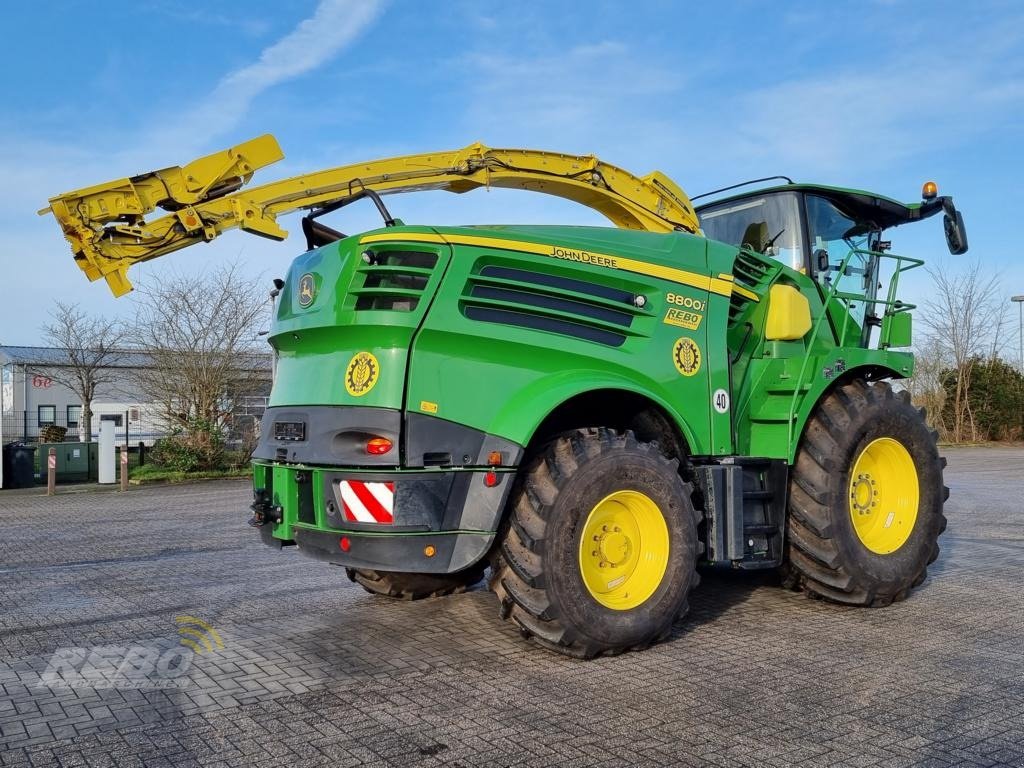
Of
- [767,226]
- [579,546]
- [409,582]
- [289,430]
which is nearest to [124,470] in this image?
[409,582]

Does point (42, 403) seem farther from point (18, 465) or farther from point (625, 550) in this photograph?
point (625, 550)

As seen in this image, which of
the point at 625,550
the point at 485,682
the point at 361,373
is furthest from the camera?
the point at 625,550

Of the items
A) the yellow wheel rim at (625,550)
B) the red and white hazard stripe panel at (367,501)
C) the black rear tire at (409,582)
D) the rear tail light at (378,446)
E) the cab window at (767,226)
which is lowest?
the black rear tire at (409,582)

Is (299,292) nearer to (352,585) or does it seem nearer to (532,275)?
(532,275)

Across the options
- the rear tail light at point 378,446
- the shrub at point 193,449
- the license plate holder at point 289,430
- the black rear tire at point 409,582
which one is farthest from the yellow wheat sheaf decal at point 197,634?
the shrub at point 193,449

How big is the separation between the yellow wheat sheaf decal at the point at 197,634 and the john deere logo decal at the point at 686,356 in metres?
3.21

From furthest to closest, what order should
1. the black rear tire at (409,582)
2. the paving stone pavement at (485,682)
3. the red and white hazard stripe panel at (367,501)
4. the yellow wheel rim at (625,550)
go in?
1. the black rear tire at (409,582)
2. the yellow wheel rim at (625,550)
3. the red and white hazard stripe panel at (367,501)
4. the paving stone pavement at (485,682)

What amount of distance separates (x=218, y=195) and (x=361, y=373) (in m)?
2.63

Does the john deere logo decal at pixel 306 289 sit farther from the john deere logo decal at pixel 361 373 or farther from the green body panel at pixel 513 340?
the john deere logo decal at pixel 361 373

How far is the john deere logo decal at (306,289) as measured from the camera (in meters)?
5.32

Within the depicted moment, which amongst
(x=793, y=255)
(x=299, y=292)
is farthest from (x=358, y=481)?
(x=793, y=255)

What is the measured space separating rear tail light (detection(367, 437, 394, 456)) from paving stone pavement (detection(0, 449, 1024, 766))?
3.79ft

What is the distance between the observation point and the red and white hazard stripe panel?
4699 mm

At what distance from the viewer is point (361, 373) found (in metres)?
4.89
